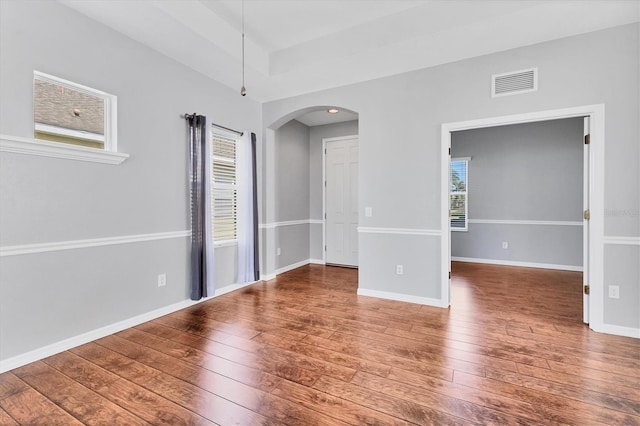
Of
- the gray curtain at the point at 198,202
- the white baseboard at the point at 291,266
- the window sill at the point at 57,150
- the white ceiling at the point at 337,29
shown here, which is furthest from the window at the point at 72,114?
the white baseboard at the point at 291,266

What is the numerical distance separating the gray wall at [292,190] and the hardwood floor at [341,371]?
2044mm

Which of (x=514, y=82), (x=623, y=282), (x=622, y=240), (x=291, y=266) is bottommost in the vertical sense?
(x=291, y=266)

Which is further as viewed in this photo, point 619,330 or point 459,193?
point 459,193

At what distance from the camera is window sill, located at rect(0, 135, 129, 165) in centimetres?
212

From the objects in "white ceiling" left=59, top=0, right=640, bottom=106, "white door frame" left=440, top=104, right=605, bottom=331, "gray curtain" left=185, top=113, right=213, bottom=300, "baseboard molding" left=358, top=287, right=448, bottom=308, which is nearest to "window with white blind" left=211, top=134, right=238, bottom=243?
"gray curtain" left=185, top=113, right=213, bottom=300

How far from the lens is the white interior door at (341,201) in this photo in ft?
18.5

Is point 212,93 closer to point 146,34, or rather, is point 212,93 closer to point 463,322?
point 146,34

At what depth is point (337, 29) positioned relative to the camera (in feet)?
11.0

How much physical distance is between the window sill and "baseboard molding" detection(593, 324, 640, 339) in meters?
4.67

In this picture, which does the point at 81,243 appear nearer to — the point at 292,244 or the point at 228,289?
the point at 228,289

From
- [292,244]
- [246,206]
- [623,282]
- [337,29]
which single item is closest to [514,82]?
[337,29]

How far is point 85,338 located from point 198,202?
162 centimetres

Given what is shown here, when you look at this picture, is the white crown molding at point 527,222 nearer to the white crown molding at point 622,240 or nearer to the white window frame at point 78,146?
the white crown molding at point 622,240

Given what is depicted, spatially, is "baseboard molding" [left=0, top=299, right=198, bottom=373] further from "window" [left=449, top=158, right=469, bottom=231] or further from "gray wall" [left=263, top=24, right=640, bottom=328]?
"window" [left=449, top=158, right=469, bottom=231]
